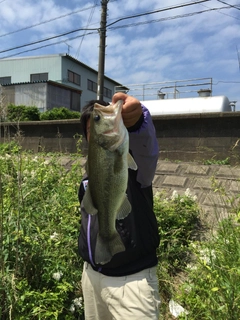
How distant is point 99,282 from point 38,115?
66.8 ft

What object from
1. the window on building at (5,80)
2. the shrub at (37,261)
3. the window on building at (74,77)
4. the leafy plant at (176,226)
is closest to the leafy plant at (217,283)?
the leafy plant at (176,226)

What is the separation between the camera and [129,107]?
5.42ft

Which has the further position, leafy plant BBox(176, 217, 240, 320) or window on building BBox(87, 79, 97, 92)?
window on building BBox(87, 79, 97, 92)

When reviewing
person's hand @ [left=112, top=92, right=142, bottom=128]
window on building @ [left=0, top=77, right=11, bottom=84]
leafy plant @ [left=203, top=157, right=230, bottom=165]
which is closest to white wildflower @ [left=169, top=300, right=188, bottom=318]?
person's hand @ [left=112, top=92, right=142, bottom=128]

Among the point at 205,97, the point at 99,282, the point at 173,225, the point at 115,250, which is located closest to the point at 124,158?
the point at 115,250

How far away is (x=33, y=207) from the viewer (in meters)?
3.58

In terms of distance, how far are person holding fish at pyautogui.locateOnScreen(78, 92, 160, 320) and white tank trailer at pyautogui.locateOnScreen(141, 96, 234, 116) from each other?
9.89 metres

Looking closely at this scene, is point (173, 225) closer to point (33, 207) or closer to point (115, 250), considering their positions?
point (33, 207)

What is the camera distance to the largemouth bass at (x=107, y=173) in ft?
4.75

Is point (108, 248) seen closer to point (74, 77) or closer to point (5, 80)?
point (74, 77)

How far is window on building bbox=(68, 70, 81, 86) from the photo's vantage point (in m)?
30.5

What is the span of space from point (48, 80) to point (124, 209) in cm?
2729

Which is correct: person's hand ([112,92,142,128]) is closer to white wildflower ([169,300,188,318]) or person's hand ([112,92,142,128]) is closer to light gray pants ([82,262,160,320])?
light gray pants ([82,262,160,320])

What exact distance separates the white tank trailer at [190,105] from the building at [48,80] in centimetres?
1573
